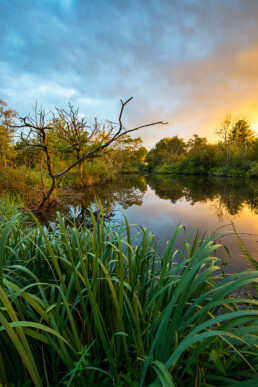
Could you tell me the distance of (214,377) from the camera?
64cm

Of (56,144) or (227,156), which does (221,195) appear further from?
(227,156)

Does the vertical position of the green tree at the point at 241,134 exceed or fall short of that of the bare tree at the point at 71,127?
it exceeds it

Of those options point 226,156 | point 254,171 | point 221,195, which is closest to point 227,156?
point 226,156

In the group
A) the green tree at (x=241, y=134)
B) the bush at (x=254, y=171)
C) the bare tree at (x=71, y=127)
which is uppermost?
the green tree at (x=241, y=134)

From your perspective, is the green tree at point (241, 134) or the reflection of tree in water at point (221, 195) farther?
the green tree at point (241, 134)

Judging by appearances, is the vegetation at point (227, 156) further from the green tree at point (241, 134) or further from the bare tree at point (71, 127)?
the bare tree at point (71, 127)

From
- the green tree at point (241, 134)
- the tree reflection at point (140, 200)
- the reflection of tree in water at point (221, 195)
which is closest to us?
the tree reflection at point (140, 200)

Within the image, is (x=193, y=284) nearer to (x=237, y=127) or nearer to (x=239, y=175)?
(x=239, y=175)

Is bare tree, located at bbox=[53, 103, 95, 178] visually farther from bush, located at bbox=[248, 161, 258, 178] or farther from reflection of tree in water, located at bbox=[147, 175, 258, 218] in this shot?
bush, located at bbox=[248, 161, 258, 178]

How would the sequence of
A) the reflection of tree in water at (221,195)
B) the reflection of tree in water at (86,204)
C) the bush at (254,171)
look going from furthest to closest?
the bush at (254,171), the reflection of tree in water at (221,195), the reflection of tree in water at (86,204)

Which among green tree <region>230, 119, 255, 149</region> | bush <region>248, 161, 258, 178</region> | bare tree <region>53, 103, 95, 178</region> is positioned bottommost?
bush <region>248, 161, 258, 178</region>

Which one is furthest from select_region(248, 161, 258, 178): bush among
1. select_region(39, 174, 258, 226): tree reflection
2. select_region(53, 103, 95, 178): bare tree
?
select_region(53, 103, 95, 178): bare tree

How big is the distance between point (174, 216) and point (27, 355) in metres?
5.85

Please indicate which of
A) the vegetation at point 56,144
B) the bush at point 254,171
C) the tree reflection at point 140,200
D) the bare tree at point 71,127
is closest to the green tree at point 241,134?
the bush at point 254,171
